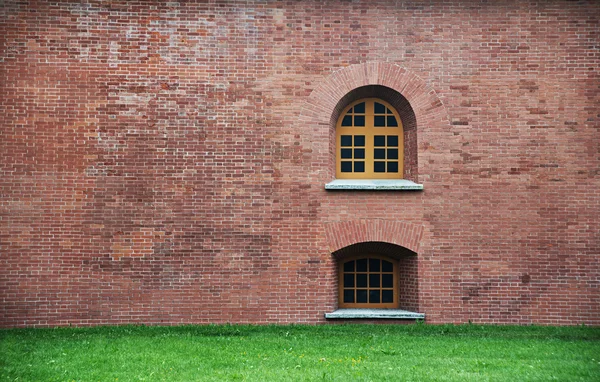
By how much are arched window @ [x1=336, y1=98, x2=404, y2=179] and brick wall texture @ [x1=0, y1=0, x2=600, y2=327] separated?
45 centimetres

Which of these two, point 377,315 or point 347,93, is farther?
point 347,93

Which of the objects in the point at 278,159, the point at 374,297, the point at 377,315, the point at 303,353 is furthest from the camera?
the point at 374,297

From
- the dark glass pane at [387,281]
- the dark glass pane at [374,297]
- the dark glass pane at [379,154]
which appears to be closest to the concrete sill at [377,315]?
the dark glass pane at [374,297]

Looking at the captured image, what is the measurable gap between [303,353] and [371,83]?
17.3ft

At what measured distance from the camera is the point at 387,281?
1225 cm

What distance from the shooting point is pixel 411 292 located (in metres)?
11.8

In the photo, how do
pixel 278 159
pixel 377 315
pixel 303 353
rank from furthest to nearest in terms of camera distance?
pixel 278 159 → pixel 377 315 → pixel 303 353

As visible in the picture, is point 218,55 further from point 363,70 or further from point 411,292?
point 411,292

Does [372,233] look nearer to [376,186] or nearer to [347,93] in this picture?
[376,186]

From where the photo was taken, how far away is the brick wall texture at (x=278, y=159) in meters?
11.6

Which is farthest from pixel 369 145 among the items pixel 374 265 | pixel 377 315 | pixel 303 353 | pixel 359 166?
pixel 303 353

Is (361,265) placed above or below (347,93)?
below

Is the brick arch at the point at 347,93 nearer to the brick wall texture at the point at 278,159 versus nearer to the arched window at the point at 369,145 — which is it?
the brick wall texture at the point at 278,159

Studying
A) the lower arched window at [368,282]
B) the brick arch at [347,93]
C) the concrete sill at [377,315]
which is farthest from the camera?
the lower arched window at [368,282]
